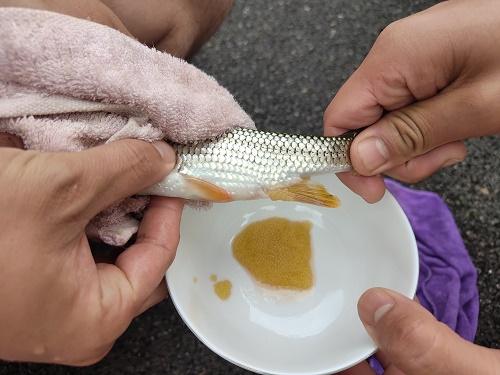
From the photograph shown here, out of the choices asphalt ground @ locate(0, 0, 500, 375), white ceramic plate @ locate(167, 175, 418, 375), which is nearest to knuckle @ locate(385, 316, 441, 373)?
white ceramic plate @ locate(167, 175, 418, 375)

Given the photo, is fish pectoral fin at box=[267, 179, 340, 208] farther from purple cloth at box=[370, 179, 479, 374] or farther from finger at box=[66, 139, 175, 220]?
purple cloth at box=[370, 179, 479, 374]

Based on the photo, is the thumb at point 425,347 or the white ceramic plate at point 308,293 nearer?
the thumb at point 425,347

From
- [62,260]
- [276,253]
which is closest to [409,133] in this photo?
[276,253]

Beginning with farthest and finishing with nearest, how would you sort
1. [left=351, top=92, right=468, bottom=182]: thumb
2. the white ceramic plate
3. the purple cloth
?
the purple cloth, the white ceramic plate, [left=351, top=92, right=468, bottom=182]: thumb

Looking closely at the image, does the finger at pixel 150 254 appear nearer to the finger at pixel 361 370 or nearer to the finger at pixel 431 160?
the finger at pixel 431 160

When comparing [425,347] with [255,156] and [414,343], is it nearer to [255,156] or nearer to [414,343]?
[414,343]

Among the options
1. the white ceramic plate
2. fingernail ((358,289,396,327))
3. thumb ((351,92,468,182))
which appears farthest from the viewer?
the white ceramic plate

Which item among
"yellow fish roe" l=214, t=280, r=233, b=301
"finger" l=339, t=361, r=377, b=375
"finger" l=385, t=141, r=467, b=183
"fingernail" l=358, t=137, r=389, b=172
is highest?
"fingernail" l=358, t=137, r=389, b=172

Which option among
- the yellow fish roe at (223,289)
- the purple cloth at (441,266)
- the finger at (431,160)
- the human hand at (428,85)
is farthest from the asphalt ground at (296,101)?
the human hand at (428,85)
